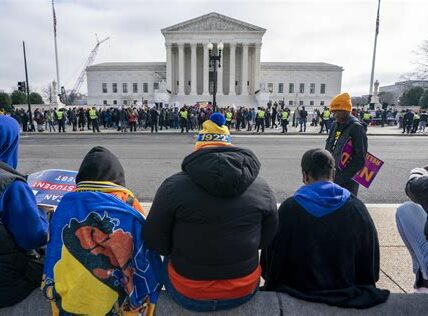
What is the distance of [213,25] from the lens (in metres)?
71.7

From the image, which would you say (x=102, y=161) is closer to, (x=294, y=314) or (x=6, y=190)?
(x=6, y=190)

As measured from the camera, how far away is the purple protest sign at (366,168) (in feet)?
14.8

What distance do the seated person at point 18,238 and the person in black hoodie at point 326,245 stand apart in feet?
5.45

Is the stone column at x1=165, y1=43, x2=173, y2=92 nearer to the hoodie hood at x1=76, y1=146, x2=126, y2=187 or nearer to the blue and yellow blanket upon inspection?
the hoodie hood at x1=76, y1=146, x2=126, y2=187

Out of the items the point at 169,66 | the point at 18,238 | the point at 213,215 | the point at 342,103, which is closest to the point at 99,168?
the point at 18,238

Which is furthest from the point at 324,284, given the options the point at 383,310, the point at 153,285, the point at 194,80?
the point at 194,80

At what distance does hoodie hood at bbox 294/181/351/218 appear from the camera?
2.30 metres

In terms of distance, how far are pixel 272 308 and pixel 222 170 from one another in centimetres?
110

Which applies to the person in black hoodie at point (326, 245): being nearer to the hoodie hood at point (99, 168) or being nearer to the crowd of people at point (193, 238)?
the crowd of people at point (193, 238)

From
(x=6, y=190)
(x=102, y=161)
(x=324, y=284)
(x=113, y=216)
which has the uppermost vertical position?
(x=102, y=161)

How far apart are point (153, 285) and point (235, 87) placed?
7756cm

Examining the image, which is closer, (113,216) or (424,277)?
(113,216)

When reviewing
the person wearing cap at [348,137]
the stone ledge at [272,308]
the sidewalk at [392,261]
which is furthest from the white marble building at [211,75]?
the stone ledge at [272,308]

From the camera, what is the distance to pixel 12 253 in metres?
2.21
